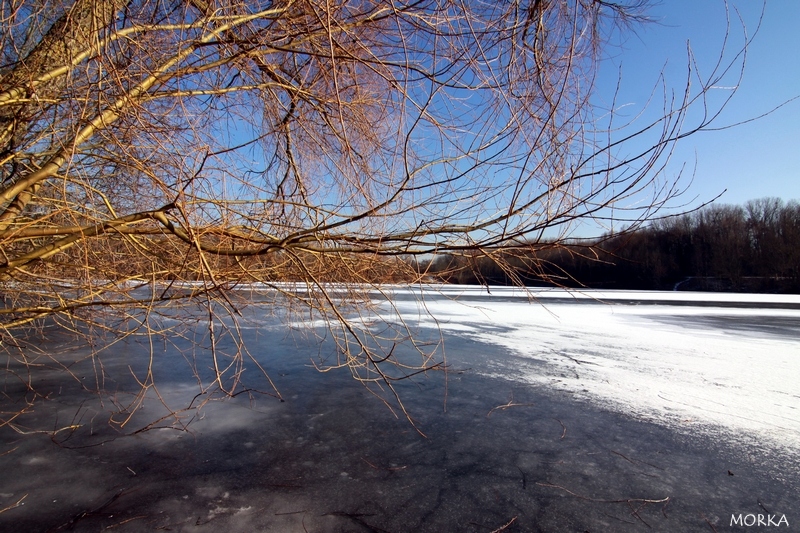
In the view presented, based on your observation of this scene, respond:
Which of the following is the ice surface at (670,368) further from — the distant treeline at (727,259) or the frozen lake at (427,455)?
the distant treeline at (727,259)

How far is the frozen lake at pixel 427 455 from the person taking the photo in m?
2.04

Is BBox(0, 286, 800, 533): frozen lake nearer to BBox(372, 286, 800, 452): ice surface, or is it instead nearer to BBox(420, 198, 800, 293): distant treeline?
BBox(372, 286, 800, 452): ice surface

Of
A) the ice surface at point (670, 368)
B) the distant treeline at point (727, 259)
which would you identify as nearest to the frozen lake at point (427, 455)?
the ice surface at point (670, 368)

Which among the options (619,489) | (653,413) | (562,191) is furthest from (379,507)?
(653,413)

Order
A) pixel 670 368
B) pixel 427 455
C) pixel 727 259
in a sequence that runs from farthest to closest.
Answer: pixel 727 259 → pixel 670 368 → pixel 427 455

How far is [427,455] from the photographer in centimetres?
266

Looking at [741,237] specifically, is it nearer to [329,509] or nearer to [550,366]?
[550,366]

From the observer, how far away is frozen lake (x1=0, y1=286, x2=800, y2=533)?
6.71 feet

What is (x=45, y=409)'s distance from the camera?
11.4 ft

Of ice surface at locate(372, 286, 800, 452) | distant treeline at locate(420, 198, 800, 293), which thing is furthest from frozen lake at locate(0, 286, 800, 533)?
distant treeline at locate(420, 198, 800, 293)

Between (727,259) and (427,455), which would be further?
(727,259)

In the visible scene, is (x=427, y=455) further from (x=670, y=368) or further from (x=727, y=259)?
(x=727, y=259)

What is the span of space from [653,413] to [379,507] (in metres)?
2.51

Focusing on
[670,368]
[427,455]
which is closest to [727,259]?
[670,368]
